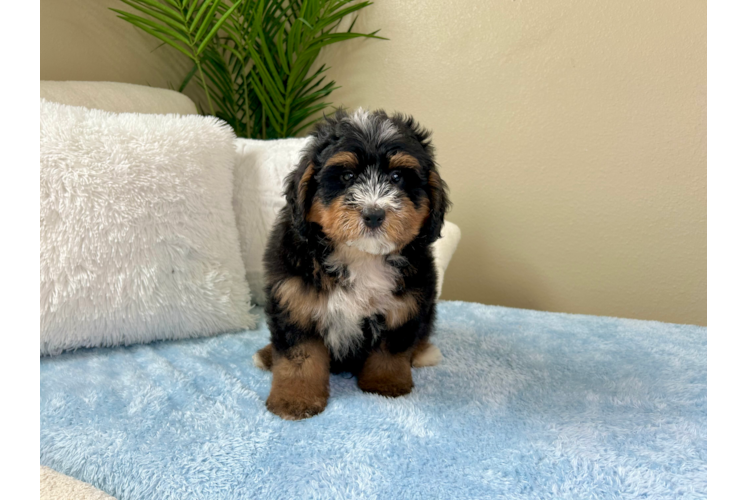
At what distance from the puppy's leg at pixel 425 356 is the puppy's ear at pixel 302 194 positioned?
2.62 ft

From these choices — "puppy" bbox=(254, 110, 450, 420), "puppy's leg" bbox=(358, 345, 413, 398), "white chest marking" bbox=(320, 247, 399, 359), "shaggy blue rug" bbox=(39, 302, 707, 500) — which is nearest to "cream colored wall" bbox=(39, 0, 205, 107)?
"shaggy blue rug" bbox=(39, 302, 707, 500)

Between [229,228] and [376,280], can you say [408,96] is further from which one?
[376,280]

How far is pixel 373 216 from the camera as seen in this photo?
169 centimetres

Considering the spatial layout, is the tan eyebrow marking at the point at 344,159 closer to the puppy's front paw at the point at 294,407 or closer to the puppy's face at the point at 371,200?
the puppy's face at the point at 371,200

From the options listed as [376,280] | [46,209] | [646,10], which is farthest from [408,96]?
[46,209]

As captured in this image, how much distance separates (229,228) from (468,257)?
66.7 inches

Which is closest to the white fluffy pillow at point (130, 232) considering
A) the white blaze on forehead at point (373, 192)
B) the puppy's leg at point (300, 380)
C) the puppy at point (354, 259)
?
the puppy at point (354, 259)

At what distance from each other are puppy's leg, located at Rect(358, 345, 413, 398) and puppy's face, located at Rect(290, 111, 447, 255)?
495mm

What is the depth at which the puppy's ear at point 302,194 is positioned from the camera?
184cm

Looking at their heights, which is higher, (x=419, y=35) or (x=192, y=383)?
(x=419, y=35)

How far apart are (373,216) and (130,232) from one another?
1.27 meters

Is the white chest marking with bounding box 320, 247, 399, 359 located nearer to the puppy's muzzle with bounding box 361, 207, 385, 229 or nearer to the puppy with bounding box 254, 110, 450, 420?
the puppy with bounding box 254, 110, 450, 420

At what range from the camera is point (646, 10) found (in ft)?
9.51

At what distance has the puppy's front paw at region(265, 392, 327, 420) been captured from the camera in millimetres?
1849
